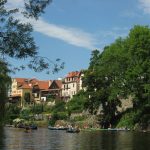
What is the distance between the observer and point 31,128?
10881 cm

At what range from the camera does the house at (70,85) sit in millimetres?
175375

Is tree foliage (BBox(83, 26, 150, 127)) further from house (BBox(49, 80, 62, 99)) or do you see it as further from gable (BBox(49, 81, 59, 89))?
gable (BBox(49, 81, 59, 89))

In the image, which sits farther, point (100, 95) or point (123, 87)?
point (100, 95)

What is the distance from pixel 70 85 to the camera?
17912 cm

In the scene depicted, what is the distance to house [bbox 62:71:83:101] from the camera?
17538 centimetres

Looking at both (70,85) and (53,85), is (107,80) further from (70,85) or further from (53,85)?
(53,85)

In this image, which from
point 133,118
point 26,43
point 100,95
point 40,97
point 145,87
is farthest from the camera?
point 40,97

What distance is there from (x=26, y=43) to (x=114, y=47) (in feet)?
281

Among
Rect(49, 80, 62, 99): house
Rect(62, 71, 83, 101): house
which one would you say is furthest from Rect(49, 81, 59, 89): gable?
Rect(62, 71, 83, 101): house

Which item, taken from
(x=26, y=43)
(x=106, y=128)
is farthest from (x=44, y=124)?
(x=26, y=43)

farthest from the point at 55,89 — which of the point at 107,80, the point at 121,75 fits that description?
the point at 121,75

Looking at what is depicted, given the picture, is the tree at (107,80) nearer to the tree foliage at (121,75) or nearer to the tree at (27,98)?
the tree foliage at (121,75)

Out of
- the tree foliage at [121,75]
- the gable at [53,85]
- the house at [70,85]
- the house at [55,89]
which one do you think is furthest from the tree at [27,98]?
the tree foliage at [121,75]

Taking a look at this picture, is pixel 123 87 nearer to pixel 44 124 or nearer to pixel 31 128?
pixel 31 128
